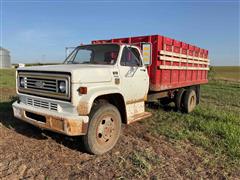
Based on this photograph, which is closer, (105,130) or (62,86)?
(62,86)

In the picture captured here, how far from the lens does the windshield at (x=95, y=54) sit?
4783mm

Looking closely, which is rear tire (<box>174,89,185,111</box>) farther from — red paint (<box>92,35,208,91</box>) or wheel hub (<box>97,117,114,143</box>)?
wheel hub (<box>97,117,114,143</box>)

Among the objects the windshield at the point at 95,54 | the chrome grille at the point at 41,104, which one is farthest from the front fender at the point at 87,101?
the windshield at the point at 95,54

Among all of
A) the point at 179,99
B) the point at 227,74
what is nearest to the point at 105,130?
the point at 179,99

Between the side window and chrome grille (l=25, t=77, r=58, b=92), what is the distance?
1.58 meters

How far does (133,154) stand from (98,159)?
0.68m

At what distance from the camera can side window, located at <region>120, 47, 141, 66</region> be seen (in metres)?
4.79

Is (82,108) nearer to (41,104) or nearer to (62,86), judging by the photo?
(62,86)

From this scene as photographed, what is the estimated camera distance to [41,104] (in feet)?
13.0

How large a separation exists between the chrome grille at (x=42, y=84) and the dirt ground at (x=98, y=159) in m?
1.21

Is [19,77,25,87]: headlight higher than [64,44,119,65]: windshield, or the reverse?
[64,44,119,65]: windshield

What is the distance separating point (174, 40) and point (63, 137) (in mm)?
4251

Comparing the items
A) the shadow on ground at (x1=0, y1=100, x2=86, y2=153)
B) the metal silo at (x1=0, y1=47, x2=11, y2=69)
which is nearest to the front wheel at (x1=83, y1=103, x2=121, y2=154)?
the shadow on ground at (x1=0, y1=100, x2=86, y2=153)

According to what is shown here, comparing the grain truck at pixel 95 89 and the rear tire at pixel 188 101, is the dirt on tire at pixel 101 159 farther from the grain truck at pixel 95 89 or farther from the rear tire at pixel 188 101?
the rear tire at pixel 188 101
